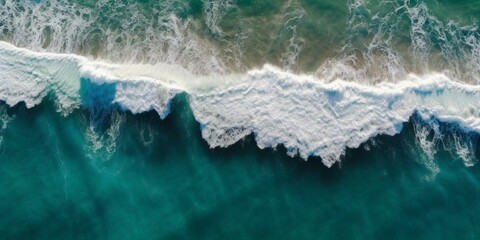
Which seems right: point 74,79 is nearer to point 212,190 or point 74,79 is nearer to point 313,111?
point 212,190

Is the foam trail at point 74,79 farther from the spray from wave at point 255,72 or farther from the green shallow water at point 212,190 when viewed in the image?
the green shallow water at point 212,190

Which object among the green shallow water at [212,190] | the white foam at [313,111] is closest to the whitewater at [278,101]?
the white foam at [313,111]

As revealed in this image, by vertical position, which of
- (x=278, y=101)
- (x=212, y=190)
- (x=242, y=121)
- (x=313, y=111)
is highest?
(x=278, y=101)

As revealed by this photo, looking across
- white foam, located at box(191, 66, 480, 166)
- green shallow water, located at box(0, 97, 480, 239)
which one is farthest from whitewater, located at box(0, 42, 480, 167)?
green shallow water, located at box(0, 97, 480, 239)

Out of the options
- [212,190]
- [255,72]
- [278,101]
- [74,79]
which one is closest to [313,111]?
[278,101]

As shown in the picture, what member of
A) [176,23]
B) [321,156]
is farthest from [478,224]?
[176,23]

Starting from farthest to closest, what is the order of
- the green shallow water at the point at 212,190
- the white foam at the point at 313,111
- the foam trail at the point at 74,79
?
the foam trail at the point at 74,79
the white foam at the point at 313,111
the green shallow water at the point at 212,190
